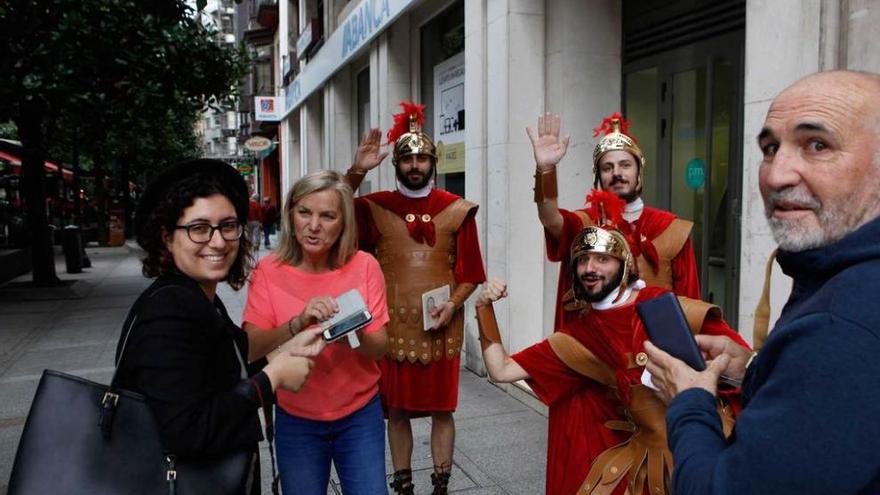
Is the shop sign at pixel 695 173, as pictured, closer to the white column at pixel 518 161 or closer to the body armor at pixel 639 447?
the white column at pixel 518 161

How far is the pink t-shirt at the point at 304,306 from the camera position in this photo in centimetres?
265

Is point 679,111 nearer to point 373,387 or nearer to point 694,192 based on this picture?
point 694,192

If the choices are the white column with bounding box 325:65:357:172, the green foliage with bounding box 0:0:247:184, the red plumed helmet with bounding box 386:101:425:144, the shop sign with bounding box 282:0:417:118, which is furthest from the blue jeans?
the white column with bounding box 325:65:357:172

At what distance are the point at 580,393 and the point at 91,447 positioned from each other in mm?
1712

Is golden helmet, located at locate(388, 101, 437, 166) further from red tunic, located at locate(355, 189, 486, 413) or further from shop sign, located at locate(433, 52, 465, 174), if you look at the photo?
shop sign, located at locate(433, 52, 465, 174)

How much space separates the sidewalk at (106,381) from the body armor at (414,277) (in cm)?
87

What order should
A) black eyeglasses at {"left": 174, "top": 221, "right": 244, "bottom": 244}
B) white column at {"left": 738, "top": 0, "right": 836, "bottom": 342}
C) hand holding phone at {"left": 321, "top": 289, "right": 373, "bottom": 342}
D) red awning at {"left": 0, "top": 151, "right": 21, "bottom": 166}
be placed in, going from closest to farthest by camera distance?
black eyeglasses at {"left": 174, "top": 221, "right": 244, "bottom": 244} → hand holding phone at {"left": 321, "top": 289, "right": 373, "bottom": 342} → white column at {"left": 738, "top": 0, "right": 836, "bottom": 342} → red awning at {"left": 0, "top": 151, "right": 21, "bottom": 166}

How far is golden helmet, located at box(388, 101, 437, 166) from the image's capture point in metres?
4.10

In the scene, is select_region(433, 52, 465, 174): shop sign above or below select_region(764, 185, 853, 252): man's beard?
above

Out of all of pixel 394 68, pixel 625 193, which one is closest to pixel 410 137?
pixel 625 193

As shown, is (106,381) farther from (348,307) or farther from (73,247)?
(73,247)

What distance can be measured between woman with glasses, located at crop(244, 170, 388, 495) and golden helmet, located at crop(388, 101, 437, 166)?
1.29m

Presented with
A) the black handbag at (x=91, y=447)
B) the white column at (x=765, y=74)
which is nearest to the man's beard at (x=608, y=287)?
the white column at (x=765, y=74)

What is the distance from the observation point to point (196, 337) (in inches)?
70.7
